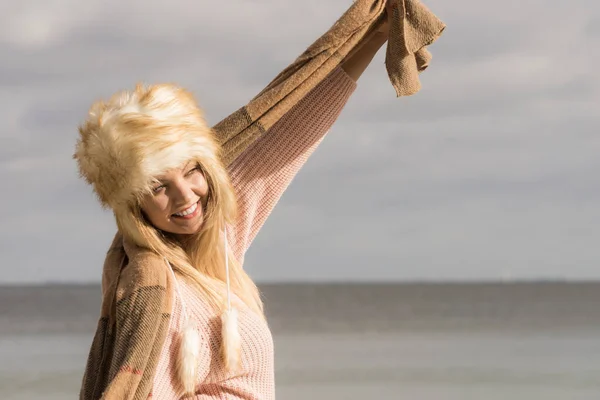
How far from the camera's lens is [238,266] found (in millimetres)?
2803

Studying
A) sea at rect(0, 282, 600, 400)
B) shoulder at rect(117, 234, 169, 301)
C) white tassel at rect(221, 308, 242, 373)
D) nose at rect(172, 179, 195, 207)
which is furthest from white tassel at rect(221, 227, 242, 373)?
sea at rect(0, 282, 600, 400)

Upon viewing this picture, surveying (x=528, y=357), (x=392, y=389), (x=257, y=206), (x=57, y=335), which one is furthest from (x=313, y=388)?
(x=57, y=335)

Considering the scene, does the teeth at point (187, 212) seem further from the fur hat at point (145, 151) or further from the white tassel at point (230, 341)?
the white tassel at point (230, 341)

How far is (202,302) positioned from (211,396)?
0.24 m

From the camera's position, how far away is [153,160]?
2398mm

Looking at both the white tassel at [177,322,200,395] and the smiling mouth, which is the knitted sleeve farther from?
the white tassel at [177,322,200,395]

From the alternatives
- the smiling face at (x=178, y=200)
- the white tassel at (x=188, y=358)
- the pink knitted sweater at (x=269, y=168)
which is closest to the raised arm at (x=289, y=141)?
the pink knitted sweater at (x=269, y=168)

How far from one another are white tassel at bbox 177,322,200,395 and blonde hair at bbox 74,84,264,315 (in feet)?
0.56

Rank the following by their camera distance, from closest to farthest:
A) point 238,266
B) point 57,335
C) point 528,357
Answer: point 238,266 → point 528,357 → point 57,335

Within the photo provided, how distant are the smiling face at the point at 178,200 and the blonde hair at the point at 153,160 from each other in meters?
0.02

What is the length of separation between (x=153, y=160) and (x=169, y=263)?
0.31 metres

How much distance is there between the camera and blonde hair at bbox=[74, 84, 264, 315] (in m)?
2.40

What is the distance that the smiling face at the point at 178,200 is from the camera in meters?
2.46

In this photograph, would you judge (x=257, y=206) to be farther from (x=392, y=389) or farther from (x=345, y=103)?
(x=392, y=389)
